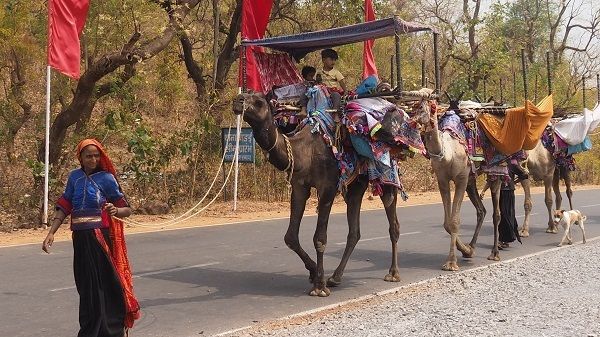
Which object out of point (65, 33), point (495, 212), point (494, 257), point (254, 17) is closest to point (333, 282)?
point (494, 257)

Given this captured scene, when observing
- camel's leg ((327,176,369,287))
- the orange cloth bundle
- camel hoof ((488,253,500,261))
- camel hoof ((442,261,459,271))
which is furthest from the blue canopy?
camel hoof ((488,253,500,261))

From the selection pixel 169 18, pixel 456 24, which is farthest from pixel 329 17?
pixel 456 24

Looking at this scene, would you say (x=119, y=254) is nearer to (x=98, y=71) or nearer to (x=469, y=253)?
(x=469, y=253)

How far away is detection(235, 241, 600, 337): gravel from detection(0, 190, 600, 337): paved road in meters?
0.65

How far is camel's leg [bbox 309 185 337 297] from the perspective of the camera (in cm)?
894

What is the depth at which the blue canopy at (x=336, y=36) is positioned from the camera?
30.1 feet

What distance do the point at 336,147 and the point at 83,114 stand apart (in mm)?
10403

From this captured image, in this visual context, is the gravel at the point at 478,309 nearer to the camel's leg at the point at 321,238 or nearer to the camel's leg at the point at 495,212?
the camel's leg at the point at 321,238

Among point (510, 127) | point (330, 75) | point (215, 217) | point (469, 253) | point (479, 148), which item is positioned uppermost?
point (330, 75)

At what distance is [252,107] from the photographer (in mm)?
8297

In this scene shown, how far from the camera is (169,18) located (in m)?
17.8

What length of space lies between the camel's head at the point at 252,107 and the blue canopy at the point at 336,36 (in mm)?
1589

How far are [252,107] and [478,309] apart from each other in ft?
10.9

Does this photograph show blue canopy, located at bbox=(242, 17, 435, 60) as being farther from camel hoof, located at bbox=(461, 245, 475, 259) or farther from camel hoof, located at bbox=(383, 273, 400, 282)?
camel hoof, located at bbox=(461, 245, 475, 259)
